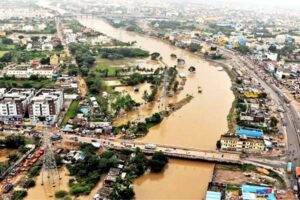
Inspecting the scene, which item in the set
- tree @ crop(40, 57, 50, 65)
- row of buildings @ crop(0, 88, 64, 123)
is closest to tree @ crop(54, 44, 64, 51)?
tree @ crop(40, 57, 50, 65)

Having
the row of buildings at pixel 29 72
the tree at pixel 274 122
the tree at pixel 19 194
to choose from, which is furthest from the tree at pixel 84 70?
the tree at pixel 19 194

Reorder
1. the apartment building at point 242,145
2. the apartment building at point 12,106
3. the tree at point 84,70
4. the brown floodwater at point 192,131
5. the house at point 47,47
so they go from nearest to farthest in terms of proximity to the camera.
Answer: the brown floodwater at point 192,131, the apartment building at point 242,145, the apartment building at point 12,106, the tree at point 84,70, the house at point 47,47

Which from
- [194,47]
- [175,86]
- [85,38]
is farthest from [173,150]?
[85,38]

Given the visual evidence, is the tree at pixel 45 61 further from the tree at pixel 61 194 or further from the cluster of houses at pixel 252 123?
the tree at pixel 61 194

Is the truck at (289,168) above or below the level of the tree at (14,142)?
above

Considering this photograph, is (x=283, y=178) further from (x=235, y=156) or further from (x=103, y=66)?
(x=103, y=66)

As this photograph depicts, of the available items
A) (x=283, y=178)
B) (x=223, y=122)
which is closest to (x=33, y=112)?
(x=223, y=122)

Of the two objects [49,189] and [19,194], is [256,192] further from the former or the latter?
[19,194]
